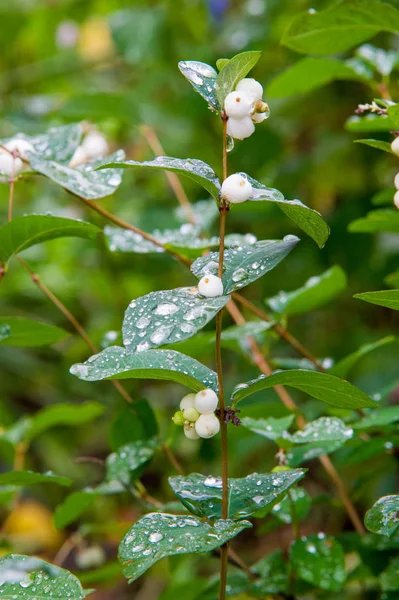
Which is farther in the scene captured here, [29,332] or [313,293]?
[313,293]

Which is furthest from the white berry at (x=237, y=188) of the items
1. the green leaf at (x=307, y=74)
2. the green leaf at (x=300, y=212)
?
the green leaf at (x=307, y=74)

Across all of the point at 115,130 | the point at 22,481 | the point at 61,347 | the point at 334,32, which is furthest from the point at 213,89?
the point at 61,347

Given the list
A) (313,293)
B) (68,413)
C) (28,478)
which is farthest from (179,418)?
(68,413)

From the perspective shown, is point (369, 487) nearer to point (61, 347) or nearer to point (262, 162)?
point (262, 162)

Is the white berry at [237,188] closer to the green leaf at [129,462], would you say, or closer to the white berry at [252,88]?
the white berry at [252,88]

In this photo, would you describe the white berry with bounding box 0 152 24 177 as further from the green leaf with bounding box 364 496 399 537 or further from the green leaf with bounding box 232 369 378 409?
the green leaf with bounding box 364 496 399 537

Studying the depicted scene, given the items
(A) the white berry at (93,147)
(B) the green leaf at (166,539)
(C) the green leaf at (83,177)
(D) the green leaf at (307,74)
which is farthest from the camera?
(A) the white berry at (93,147)

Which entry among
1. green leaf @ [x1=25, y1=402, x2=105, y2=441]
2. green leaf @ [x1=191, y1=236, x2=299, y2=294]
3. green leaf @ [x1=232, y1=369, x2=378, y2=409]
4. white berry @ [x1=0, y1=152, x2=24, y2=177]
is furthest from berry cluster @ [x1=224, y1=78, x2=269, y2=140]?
green leaf @ [x1=25, y1=402, x2=105, y2=441]

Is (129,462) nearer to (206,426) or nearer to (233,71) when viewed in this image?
(206,426)
